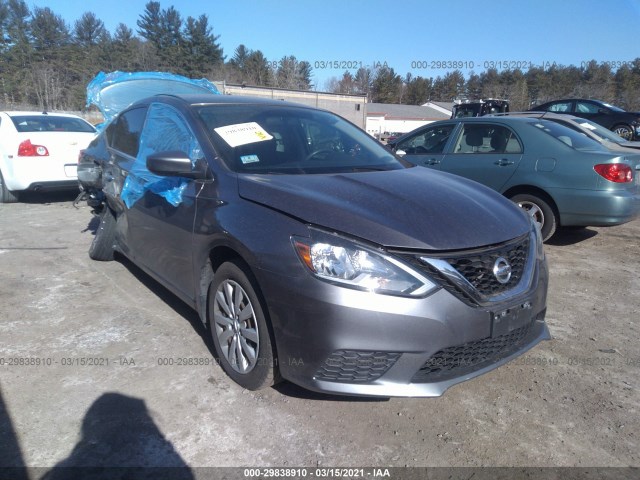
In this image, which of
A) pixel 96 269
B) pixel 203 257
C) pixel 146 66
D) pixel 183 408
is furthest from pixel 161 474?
pixel 146 66

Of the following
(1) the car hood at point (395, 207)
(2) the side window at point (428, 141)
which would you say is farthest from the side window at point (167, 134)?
(2) the side window at point (428, 141)

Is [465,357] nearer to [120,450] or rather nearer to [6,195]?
[120,450]

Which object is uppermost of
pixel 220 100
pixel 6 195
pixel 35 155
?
pixel 220 100

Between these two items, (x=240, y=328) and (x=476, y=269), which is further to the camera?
(x=240, y=328)

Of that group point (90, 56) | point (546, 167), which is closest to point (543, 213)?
point (546, 167)

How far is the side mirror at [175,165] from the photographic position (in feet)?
9.01

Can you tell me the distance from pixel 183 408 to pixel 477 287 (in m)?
1.66

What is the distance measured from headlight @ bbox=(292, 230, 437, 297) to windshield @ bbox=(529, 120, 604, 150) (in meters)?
4.26

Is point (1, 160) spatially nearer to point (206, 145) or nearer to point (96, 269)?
point (96, 269)

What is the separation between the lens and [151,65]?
53.5m

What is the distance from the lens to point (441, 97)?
9194 cm

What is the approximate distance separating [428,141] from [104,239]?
435 centimetres

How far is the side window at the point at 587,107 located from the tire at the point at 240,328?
58.0ft

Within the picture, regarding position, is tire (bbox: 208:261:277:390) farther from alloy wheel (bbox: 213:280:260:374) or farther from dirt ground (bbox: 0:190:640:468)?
dirt ground (bbox: 0:190:640:468)
